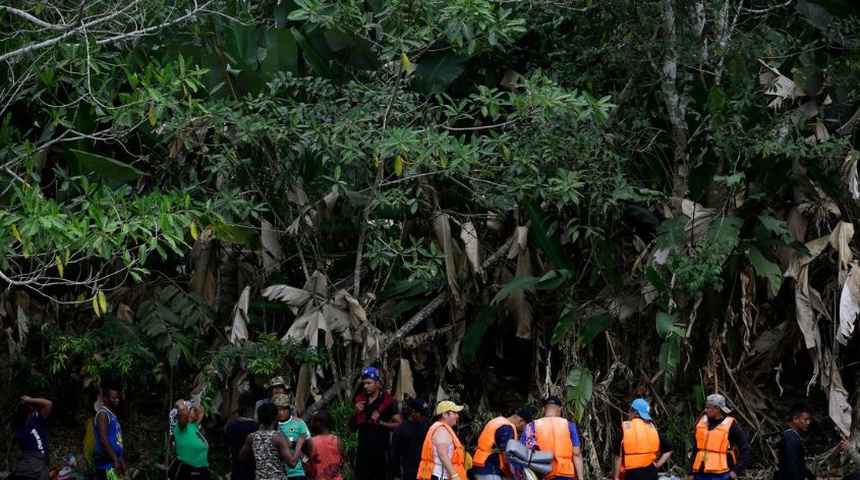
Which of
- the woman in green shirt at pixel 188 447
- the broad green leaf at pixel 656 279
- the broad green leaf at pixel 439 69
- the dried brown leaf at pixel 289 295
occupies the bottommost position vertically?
the woman in green shirt at pixel 188 447

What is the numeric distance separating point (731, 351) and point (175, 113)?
630 centimetres

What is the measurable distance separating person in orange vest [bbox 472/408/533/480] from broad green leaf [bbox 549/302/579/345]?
2.43 metres

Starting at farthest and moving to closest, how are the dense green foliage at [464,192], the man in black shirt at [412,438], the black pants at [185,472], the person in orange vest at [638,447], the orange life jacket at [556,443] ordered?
the dense green foliage at [464,192] < the black pants at [185,472] < the man in black shirt at [412,438] < the person in orange vest at [638,447] < the orange life jacket at [556,443]

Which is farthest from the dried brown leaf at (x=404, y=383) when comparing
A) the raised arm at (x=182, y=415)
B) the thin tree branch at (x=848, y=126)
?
the thin tree branch at (x=848, y=126)

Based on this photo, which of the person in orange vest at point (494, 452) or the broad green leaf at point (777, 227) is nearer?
the person in orange vest at point (494, 452)

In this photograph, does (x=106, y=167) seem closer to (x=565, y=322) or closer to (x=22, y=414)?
(x=22, y=414)

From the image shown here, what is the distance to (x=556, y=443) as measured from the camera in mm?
10852

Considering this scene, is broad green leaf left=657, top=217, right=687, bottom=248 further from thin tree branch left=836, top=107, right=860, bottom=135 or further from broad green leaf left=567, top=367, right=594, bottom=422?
thin tree branch left=836, top=107, right=860, bottom=135

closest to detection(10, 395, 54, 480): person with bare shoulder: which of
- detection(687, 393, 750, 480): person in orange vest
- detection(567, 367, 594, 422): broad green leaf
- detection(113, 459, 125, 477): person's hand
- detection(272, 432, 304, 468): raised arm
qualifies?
detection(113, 459, 125, 477): person's hand

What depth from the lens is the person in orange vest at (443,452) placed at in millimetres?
10422

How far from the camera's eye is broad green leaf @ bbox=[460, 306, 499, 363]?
13.8 m

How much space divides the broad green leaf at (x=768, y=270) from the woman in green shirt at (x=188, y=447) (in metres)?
5.67

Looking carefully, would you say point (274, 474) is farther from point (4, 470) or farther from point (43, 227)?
point (4, 470)

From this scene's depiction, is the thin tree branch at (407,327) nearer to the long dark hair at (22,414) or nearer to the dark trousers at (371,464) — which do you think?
the dark trousers at (371,464)
